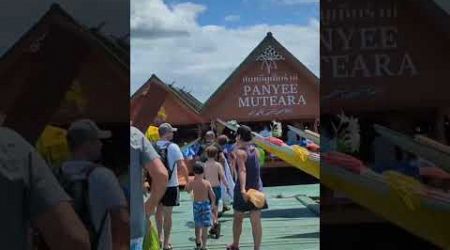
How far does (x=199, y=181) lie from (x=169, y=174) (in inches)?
26.9

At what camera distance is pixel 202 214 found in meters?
5.09

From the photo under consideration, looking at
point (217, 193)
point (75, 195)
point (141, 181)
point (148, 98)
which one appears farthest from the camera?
point (217, 193)

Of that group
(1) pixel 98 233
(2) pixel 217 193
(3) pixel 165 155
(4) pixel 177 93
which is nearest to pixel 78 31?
(1) pixel 98 233

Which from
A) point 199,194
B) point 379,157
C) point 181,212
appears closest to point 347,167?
point 379,157

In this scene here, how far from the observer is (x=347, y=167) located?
10.5 ft

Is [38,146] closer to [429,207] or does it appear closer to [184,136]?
[429,207]

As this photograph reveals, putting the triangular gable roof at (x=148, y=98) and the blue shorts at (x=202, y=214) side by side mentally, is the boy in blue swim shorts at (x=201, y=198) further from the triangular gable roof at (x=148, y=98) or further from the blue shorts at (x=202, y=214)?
the triangular gable roof at (x=148, y=98)

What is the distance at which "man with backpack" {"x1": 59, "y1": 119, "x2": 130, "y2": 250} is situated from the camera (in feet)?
9.52

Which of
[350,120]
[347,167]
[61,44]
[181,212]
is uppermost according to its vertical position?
[61,44]

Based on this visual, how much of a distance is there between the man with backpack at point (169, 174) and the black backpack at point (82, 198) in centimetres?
138

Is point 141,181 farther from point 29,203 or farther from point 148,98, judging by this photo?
point 29,203

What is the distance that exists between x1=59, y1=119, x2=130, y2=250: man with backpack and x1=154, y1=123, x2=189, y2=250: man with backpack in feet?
4.42

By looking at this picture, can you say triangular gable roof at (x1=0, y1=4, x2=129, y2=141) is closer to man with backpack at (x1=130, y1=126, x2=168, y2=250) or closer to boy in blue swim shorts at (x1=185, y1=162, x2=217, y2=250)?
man with backpack at (x1=130, y1=126, x2=168, y2=250)

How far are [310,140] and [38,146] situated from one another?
2.44 m
